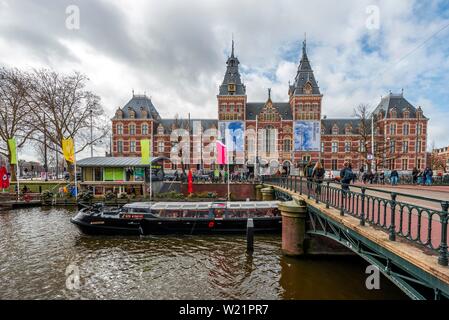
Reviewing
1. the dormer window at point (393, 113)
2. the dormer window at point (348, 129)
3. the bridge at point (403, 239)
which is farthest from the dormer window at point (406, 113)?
the bridge at point (403, 239)

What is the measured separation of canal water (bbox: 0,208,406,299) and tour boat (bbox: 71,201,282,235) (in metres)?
0.56

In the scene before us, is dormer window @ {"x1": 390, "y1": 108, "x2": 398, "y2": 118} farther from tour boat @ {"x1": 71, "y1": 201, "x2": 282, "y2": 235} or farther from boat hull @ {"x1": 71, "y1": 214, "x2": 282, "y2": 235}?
boat hull @ {"x1": 71, "y1": 214, "x2": 282, "y2": 235}

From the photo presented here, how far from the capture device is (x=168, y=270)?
8.82 metres

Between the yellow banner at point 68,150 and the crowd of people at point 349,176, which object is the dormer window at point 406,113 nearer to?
the crowd of people at point 349,176

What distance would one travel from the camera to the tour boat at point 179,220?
13164 mm

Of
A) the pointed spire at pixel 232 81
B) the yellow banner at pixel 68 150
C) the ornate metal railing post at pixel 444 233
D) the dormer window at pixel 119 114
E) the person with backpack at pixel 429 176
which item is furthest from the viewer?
the dormer window at pixel 119 114

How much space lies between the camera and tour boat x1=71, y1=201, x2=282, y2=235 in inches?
518

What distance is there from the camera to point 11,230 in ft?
45.5

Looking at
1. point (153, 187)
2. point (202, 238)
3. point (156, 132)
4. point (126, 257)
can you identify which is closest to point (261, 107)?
point (156, 132)

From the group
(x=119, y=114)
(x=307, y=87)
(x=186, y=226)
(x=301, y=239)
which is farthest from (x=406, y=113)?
(x=119, y=114)

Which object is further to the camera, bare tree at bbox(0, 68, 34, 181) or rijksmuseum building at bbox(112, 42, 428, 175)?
rijksmuseum building at bbox(112, 42, 428, 175)

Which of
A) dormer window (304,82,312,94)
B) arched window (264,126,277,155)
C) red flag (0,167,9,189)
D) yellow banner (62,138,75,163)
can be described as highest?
dormer window (304,82,312,94)

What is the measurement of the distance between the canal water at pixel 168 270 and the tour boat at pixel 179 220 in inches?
21.9

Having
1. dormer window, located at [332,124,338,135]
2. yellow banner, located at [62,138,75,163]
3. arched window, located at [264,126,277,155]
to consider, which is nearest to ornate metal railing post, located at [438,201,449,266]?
yellow banner, located at [62,138,75,163]
